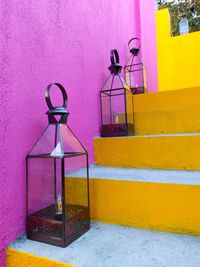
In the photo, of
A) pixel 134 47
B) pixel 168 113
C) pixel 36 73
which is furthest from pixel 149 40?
pixel 36 73

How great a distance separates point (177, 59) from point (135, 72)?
6.80 ft

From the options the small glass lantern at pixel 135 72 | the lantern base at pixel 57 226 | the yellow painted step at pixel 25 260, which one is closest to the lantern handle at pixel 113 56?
the small glass lantern at pixel 135 72

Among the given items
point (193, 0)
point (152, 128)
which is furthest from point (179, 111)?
point (193, 0)

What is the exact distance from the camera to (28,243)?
86 cm

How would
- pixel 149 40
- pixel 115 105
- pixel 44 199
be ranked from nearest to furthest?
pixel 44 199 → pixel 115 105 → pixel 149 40

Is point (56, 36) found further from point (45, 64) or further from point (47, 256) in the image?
point (47, 256)

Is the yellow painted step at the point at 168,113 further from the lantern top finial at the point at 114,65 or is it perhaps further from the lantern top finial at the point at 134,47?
the lantern top finial at the point at 134,47

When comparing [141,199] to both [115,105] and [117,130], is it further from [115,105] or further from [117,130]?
[115,105]

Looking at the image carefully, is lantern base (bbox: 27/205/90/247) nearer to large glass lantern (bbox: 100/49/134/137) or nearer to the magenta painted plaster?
large glass lantern (bbox: 100/49/134/137)

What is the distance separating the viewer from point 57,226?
0.83m

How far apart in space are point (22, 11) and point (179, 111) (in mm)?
949

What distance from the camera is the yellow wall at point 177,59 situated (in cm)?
389

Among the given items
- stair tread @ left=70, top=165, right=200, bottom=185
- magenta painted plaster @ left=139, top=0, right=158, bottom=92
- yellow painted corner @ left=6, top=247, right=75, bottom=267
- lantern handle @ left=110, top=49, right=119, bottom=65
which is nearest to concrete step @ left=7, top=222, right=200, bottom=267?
yellow painted corner @ left=6, top=247, right=75, bottom=267

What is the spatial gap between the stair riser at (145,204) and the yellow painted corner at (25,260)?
0.31 meters
